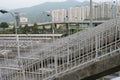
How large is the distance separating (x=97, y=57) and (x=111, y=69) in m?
0.51

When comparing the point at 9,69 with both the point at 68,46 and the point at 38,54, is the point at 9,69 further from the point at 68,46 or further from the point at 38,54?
the point at 68,46

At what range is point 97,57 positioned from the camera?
7.00m

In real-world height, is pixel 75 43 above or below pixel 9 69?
above

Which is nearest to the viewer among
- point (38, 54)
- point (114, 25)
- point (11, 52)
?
point (114, 25)

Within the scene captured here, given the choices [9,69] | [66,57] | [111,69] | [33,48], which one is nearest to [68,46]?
[66,57]

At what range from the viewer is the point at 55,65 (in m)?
7.38

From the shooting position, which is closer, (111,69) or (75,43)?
(111,69)

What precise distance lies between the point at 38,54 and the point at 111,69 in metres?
2.78

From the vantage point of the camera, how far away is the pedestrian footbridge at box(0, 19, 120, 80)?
22.8 ft

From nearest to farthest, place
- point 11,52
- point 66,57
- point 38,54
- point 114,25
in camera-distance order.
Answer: point 66,57 < point 114,25 < point 38,54 < point 11,52

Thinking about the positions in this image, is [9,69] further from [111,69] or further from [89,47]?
[111,69]

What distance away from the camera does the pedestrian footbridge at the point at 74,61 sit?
6953mm

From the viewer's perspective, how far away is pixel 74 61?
7.57m

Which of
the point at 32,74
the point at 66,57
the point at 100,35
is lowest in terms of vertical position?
the point at 32,74
